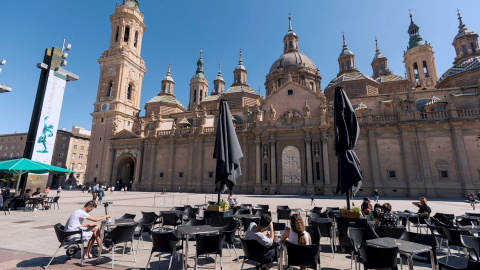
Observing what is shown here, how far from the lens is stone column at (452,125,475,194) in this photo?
78.2 ft

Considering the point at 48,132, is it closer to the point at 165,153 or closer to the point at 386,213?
the point at 165,153

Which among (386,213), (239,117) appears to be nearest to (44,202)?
(386,213)

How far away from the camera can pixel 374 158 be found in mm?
27516

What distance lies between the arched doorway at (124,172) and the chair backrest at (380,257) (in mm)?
42410

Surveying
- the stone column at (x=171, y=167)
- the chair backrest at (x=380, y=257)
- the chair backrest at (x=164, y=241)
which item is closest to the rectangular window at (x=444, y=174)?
the chair backrest at (x=380, y=257)

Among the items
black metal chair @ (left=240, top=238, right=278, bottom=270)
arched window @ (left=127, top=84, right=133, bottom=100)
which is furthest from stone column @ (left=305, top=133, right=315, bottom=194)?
arched window @ (left=127, top=84, right=133, bottom=100)

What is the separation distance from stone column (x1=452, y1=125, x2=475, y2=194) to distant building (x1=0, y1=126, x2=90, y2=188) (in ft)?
226

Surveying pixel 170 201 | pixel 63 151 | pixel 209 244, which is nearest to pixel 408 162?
pixel 170 201

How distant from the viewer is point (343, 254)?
21.6 feet

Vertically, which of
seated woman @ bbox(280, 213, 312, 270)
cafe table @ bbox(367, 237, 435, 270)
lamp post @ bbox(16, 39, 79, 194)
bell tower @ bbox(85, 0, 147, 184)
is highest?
bell tower @ bbox(85, 0, 147, 184)

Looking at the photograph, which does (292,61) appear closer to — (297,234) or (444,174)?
(444,174)

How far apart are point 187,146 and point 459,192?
3443 centimetres

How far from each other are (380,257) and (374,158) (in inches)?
1067

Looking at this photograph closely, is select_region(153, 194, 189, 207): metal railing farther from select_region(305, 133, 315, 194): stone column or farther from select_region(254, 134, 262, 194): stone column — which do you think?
select_region(305, 133, 315, 194): stone column
